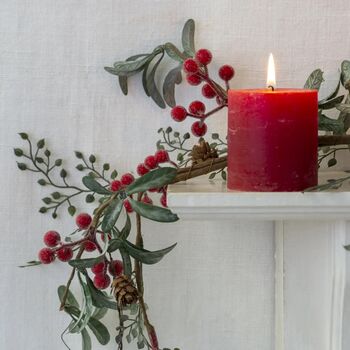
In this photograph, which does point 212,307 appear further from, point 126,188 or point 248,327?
point 126,188

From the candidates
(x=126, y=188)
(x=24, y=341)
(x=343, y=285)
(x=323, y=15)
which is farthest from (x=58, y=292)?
(x=323, y=15)

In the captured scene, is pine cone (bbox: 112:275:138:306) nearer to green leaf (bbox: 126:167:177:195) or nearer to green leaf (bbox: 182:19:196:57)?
green leaf (bbox: 126:167:177:195)

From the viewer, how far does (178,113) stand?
0.66 metres

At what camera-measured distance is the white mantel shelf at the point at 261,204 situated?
0.51 m

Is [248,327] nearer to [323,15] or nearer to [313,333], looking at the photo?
[313,333]

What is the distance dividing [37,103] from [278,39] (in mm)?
281

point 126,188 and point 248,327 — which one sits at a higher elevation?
point 126,188

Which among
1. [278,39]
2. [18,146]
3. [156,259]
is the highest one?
[278,39]

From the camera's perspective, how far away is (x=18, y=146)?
2.39ft

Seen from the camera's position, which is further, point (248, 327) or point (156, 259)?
point (248, 327)

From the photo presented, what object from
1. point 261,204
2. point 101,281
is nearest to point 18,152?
point 101,281

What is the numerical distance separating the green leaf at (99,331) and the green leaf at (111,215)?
17cm

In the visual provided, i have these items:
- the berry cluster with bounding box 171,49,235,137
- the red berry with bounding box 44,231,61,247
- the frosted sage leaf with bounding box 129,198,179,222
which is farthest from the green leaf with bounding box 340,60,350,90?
the red berry with bounding box 44,231,61,247

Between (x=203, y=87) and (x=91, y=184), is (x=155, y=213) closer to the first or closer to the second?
(x=91, y=184)
